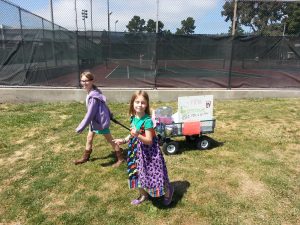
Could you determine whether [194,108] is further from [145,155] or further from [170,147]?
[145,155]

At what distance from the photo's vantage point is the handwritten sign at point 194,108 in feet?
17.1

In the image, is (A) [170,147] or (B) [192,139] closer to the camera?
(A) [170,147]

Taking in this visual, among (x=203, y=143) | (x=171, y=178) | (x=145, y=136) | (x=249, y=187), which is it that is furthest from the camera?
(x=203, y=143)

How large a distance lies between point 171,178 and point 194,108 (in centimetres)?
146

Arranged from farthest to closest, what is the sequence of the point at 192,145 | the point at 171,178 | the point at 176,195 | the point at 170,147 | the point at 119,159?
the point at 192,145 < the point at 170,147 < the point at 119,159 < the point at 171,178 < the point at 176,195

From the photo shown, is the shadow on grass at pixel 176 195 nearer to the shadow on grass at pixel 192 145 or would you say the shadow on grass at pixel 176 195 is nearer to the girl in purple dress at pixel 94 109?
the shadow on grass at pixel 192 145

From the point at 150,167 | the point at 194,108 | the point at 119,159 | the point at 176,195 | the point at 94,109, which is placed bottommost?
the point at 176,195

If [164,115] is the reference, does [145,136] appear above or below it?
above

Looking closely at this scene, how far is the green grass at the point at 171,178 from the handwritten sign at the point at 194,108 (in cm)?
62

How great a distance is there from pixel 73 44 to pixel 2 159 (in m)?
5.72

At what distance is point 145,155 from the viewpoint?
11.3 ft

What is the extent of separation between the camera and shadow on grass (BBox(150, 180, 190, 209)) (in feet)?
12.1

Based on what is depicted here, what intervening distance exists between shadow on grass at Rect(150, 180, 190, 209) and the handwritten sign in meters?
1.33

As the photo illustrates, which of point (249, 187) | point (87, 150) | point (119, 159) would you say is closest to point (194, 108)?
point (119, 159)
